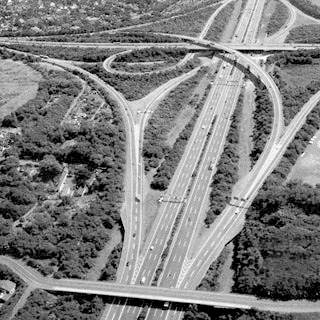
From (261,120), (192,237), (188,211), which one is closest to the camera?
(192,237)

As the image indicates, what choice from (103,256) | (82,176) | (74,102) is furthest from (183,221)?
(74,102)

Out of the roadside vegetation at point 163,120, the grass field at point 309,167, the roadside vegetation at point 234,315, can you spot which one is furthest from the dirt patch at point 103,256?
the grass field at point 309,167

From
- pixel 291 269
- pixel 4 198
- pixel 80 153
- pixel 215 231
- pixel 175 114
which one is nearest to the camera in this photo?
pixel 291 269

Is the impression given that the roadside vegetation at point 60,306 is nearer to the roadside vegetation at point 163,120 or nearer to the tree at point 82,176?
the tree at point 82,176

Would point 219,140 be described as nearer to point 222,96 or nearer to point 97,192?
point 222,96

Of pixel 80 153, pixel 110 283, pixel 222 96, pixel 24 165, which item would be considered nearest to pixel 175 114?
pixel 222 96

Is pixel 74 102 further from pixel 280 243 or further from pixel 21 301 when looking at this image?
pixel 280 243
